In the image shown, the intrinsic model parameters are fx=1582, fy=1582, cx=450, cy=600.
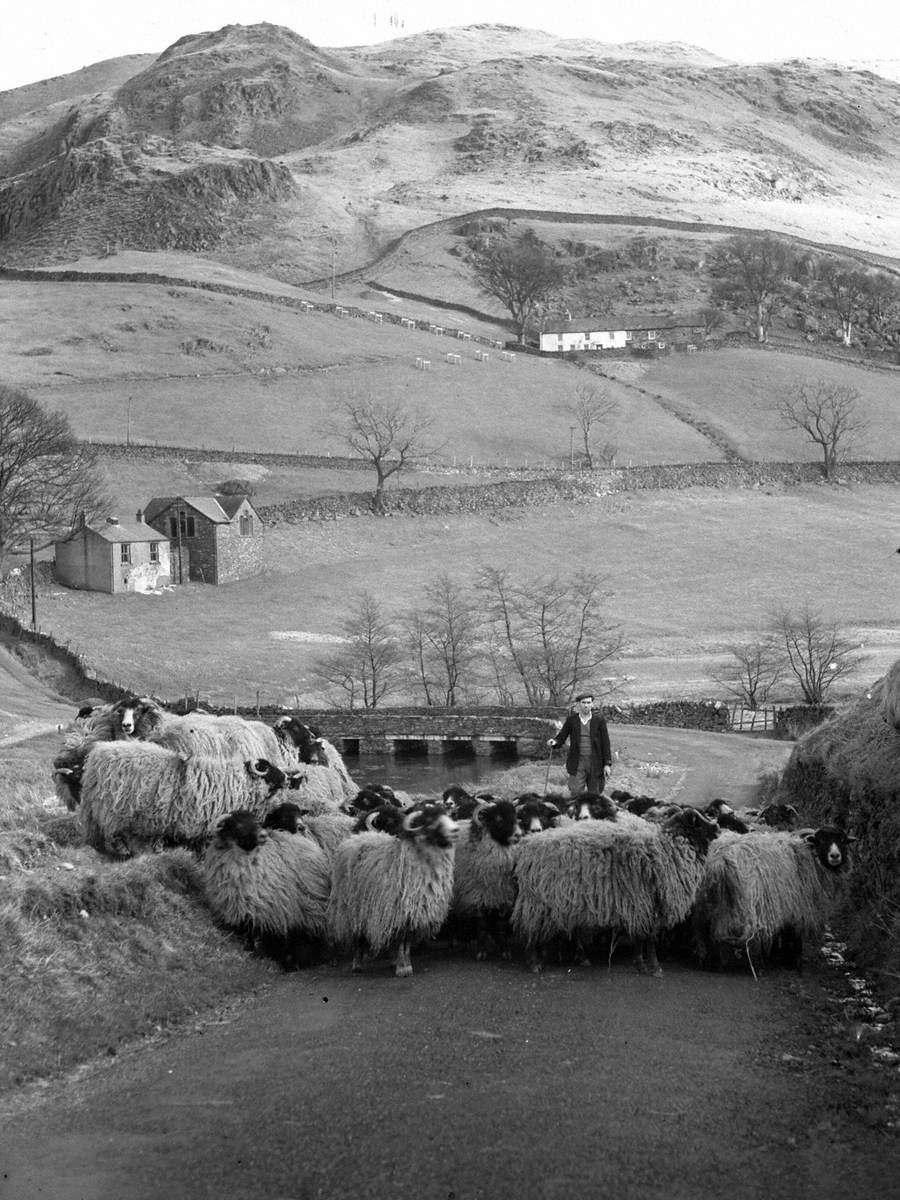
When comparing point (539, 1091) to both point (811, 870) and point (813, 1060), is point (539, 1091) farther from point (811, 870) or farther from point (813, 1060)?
point (811, 870)

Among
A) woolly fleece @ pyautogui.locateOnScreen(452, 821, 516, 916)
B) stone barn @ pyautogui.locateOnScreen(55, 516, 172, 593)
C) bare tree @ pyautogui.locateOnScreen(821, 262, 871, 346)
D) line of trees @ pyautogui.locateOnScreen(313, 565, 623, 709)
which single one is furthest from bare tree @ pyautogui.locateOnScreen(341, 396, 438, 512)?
woolly fleece @ pyautogui.locateOnScreen(452, 821, 516, 916)

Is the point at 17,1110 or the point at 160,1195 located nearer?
the point at 160,1195

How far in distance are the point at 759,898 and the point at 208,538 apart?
69.6 meters

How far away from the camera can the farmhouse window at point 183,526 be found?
86.2 metres

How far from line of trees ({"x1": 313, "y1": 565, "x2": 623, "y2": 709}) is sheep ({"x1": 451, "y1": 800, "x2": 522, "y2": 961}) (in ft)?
140

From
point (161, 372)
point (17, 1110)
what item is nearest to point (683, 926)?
point (17, 1110)

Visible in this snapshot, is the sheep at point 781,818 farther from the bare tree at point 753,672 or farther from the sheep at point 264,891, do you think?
the bare tree at point 753,672

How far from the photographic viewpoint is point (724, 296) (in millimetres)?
189250

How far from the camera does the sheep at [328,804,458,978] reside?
18.0 meters

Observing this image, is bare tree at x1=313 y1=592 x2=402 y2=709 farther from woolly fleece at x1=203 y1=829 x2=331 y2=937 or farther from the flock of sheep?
woolly fleece at x1=203 y1=829 x2=331 y2=937

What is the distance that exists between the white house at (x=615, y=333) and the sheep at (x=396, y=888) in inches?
5831

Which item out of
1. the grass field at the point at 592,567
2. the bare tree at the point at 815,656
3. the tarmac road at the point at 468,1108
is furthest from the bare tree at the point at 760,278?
the tarmac road at the point at 468,1108

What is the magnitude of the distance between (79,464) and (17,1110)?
8067 centimetres

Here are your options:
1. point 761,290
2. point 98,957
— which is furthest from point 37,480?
point 761,290
